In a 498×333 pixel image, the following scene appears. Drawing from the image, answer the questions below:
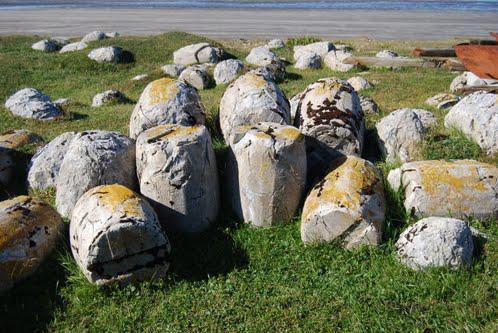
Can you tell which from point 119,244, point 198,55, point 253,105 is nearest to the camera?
point 119,244

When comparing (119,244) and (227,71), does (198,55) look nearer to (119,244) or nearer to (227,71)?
(227,71)

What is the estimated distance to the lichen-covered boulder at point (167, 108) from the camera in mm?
7723

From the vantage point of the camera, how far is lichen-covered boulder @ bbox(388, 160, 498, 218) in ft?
21.4

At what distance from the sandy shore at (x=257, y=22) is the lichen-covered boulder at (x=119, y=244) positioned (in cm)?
3232

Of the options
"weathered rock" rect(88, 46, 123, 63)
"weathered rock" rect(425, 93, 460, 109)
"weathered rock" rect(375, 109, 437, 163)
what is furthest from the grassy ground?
"weathered rock" rect(88, 46, 123, 63)

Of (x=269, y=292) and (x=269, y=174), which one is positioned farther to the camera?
(x=269, y=174)

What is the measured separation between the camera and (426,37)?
3656 cm

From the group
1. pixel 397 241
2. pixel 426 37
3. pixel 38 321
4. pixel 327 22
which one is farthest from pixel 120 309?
pixel 327 22

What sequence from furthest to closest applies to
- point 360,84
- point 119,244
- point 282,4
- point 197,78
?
point 282,4, point 197,78, point 360,84, point 119,244

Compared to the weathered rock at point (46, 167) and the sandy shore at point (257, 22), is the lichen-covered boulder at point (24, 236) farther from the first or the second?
the sandy shore at point (257, 22)

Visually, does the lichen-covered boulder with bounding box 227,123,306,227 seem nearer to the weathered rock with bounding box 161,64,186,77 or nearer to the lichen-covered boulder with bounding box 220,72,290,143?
the lichen-covered boulder with bounding box 220,72,290,143

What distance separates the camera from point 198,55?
22.9 meters

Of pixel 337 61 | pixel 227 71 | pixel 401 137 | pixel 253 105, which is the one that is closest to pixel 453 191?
pixel 401 137

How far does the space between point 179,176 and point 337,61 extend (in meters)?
14.7
